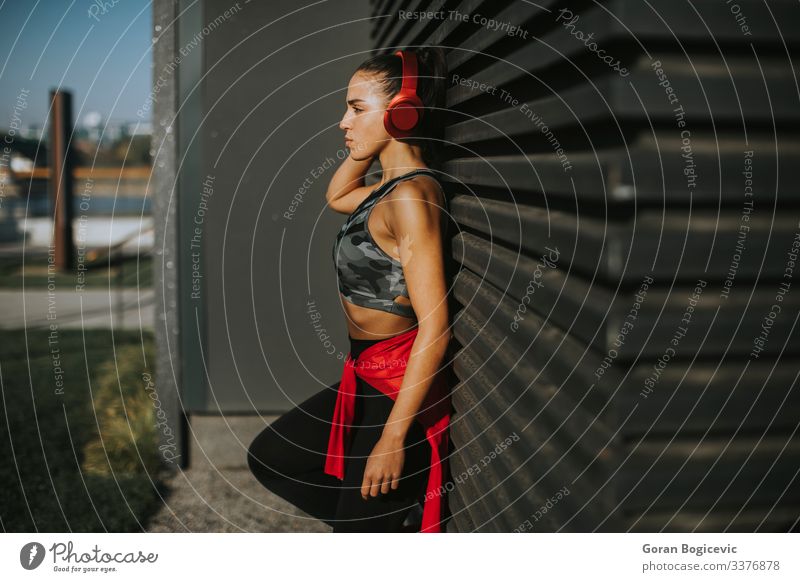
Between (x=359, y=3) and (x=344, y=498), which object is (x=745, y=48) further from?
(x=359, y=3)

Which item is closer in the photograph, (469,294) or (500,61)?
(500,61)

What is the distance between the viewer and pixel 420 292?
8.56ft

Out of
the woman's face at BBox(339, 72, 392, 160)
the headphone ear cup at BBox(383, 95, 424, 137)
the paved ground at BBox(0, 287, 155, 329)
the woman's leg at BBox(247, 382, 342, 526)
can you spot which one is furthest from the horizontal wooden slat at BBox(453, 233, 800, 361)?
the paved ground at BBox(0, 287, 155, 329)

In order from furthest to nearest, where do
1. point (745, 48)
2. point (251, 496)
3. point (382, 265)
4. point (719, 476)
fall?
point (251, 496) < point (382, 265) < point (719, 476) < point (745, 48)

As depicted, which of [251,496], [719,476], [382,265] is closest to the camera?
[719,476]

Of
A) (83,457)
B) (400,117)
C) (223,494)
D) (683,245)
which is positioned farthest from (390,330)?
(83,457)

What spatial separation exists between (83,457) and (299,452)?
303 centimetres

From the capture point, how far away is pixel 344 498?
2.87 m

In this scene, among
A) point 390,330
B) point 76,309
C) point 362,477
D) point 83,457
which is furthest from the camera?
point 76,309

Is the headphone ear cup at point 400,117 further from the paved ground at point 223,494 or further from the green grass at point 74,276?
the green grass at point 74,276

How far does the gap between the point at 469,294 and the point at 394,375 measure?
15.3 inches

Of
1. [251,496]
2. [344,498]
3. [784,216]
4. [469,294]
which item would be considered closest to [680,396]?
[784,216]

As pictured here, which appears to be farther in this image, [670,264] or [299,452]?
[299,452]

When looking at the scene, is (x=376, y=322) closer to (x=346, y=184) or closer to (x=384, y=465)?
(x=384, y=465)
